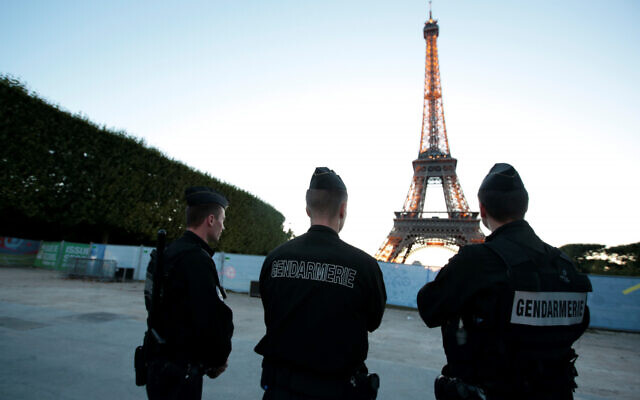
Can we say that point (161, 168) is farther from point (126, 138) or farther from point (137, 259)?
point (137, 259)

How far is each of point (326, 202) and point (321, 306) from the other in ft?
2.11

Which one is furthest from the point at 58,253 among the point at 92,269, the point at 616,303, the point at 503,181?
the point at 616,303

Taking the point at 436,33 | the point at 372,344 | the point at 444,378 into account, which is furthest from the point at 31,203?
the point at 436,33

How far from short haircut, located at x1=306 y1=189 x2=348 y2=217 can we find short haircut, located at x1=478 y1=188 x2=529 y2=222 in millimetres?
908

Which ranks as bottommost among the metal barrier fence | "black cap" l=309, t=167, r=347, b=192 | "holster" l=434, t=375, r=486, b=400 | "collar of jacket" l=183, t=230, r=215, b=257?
the metal barrier fence

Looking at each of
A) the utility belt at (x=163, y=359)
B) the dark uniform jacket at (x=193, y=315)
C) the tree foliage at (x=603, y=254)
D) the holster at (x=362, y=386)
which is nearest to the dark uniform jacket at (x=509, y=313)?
the holster at (x=362, y=386)

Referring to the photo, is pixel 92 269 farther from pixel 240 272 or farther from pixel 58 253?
pixel 240 272

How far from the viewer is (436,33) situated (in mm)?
42156

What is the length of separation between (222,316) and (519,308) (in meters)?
1.68

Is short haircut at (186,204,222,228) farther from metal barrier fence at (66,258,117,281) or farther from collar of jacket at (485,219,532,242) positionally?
metal barrier fence at (66,258,117,281)

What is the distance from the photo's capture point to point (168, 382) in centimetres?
191

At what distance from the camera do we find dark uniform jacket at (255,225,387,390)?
5.79ft

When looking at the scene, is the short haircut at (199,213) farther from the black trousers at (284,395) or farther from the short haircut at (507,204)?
the short haircut at (507,204)

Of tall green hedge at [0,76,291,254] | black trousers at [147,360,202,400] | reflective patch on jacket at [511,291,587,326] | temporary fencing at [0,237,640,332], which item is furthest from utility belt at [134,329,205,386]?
tall green hedge at [0,76,291,254]
